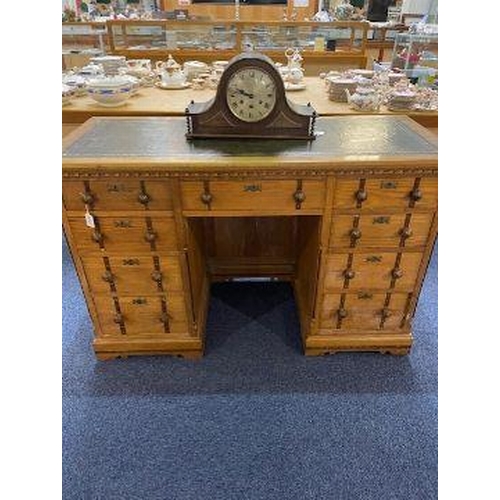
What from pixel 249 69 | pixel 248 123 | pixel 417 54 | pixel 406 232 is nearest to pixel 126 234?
pixel 248 123

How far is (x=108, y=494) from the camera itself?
1279mm

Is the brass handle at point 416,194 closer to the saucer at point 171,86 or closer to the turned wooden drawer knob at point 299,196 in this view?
the turned wooden drawer knob at point 299,196

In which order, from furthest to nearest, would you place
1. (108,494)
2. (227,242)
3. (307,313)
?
1. (227,242)
2. (307,313)
3. (108,494)

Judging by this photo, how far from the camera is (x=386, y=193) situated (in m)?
1.39

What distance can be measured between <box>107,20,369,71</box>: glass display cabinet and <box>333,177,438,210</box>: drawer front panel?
8.28 feet

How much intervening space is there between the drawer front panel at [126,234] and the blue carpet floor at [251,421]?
62cm

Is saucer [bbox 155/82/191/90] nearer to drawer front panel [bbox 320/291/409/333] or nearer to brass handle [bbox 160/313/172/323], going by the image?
brass handle [bbox 160/313/172/323]

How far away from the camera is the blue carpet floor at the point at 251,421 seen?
1.30 metres

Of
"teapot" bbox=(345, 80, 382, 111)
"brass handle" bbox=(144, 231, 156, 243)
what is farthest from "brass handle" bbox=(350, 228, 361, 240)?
"teapot" bbox=(345, 80, 382, 111)

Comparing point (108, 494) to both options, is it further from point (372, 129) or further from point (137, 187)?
point (372, 129)

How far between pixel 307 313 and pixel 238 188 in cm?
75

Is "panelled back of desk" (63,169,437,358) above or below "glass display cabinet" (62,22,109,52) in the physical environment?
below

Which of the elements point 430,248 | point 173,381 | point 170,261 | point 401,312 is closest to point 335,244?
point 430,248

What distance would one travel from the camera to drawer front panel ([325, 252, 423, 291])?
1.54 metres
